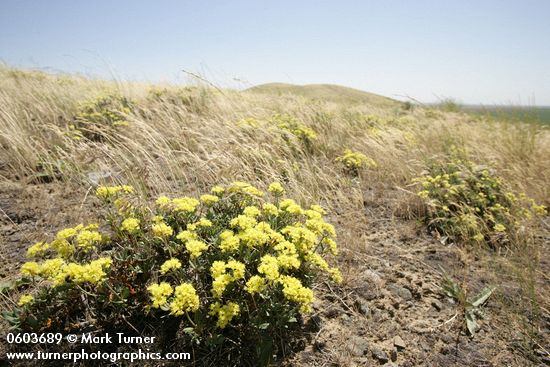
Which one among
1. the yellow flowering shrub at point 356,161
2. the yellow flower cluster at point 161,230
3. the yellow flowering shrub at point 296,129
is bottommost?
the yellow flower cluster at point 161,230

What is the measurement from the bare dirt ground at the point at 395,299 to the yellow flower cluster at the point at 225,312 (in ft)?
1.64

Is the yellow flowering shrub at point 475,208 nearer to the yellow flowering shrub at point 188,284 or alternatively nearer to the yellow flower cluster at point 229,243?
the yellow flowering shrub at point 188,284

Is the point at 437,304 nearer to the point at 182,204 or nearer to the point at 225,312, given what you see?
the point at 225,312

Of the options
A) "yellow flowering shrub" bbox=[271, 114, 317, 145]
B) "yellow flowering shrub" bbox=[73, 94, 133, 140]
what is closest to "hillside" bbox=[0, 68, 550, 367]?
"yellow flowering shrub" bbox=[73, 94, 133, 140]

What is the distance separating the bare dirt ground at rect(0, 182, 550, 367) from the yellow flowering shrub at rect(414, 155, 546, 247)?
0.28 m

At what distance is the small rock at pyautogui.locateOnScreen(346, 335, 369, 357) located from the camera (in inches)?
77.4

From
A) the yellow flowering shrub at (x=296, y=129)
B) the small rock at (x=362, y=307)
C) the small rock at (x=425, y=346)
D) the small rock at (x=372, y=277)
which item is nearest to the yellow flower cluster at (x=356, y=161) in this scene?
the yellow flowering shrub at (x=296, y=129)

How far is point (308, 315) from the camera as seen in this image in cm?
218

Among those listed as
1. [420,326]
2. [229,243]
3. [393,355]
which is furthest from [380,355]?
[229,243]

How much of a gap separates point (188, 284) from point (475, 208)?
132 inches

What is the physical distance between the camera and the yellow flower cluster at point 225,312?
1698 millimetres

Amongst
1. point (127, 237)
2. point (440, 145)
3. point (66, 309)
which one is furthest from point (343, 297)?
point (440, 145)

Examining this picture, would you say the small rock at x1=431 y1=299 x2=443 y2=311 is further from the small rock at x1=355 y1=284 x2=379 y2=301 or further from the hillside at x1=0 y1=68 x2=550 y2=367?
the small rock at x1=355 y1=284 x2=379 y2=301

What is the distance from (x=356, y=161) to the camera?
4477mm
